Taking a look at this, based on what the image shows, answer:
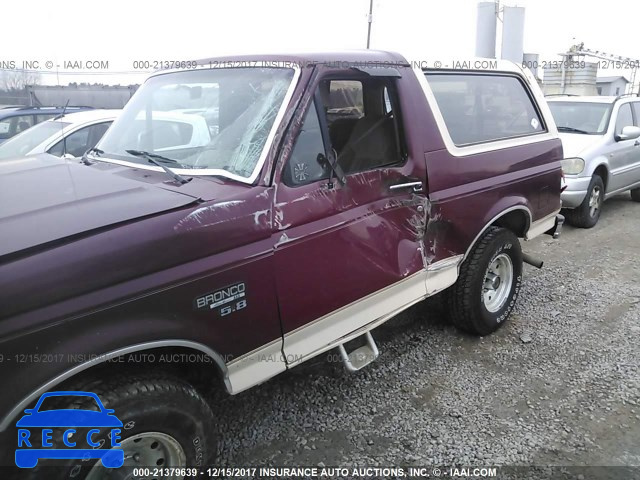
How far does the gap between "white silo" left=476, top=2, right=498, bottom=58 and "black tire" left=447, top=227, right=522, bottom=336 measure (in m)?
9.77

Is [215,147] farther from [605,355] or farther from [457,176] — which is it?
[605,355]

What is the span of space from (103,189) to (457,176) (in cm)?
220

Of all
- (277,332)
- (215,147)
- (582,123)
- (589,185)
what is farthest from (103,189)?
(582,123)

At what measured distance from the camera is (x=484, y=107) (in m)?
3.83

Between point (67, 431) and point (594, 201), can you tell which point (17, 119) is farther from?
point (594, 201)

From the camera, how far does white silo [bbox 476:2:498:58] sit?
12.2 meters

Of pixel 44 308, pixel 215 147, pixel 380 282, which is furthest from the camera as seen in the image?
pixel 380 282

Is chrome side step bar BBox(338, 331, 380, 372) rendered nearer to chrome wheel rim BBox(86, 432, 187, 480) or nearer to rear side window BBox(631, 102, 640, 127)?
chrome wheel rim BBox(86, 432, 187, 480)

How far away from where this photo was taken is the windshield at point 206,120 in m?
2.54

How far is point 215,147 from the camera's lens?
8.68 feet

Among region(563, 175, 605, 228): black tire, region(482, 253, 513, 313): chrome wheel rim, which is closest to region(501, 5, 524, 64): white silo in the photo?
region(563, 175, 605, 228): black tire

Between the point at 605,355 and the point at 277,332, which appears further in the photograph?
the point at 605,355

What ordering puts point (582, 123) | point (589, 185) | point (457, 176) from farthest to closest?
point (582, 123) < point (589, 185) < point (457, 176)

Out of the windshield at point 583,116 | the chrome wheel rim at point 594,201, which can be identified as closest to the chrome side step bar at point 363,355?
the chrome wheel rim at point 594,201
